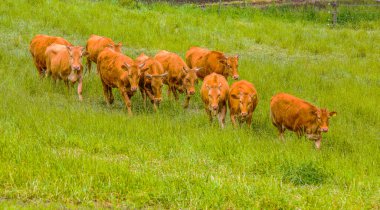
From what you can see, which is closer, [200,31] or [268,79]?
[268,79]

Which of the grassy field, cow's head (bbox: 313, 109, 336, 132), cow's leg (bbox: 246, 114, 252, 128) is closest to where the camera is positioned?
the grassy field

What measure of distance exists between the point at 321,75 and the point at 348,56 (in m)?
4.58

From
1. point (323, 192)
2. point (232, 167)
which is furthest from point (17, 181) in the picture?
point (323, 192)

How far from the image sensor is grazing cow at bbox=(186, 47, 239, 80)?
49.0 ft

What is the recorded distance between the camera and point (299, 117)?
11008 millimetres

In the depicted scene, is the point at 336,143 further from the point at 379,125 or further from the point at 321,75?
the point at 321,75

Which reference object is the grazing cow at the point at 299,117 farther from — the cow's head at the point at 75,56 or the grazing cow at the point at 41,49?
the grazing cow at the point at 41,49

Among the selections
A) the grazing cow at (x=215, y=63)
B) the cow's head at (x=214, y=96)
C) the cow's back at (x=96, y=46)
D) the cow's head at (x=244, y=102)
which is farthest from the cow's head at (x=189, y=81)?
the cow's back at (x=96, y=46)

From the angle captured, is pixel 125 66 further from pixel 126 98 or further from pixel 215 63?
pixel 215 63

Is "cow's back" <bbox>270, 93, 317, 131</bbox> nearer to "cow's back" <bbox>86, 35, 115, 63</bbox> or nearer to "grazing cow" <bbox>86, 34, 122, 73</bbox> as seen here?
"grazing cow" <bbox>86, 34, 122, 73</bbox>

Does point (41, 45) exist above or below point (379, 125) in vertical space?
above

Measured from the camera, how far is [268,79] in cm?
1578

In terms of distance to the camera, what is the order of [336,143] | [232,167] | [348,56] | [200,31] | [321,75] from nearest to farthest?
1. [232,167]
2. [336,143]
3. [321,75]
4. [348,56]
5. [200,31]

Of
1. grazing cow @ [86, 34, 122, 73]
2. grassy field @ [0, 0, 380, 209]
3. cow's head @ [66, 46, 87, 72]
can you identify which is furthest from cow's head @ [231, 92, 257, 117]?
grazing cow @ [86, 34, 122, 73]
